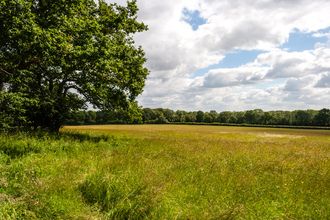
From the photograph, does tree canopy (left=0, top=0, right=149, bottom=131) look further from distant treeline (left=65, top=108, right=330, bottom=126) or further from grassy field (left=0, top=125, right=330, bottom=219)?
distant treeline (left=65, top=108, right=330, bottom=126)

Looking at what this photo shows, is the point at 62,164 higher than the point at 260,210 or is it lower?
higher

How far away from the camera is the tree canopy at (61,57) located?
29.2 feet

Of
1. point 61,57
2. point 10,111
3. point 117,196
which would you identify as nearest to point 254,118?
point 61,57

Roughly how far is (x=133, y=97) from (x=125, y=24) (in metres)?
6.30

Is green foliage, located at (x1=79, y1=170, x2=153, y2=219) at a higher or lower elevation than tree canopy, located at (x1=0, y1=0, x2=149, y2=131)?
lower

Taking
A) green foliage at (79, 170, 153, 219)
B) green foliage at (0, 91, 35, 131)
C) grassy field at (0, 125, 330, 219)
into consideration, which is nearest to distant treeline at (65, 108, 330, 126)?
green foliage at (0, 91, 35, 131)

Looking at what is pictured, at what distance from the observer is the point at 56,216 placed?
121 inches

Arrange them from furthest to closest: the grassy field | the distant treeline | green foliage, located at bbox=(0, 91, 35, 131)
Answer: the distant treeline → green foliage, located at bbox=(0, 91, 35, 131) → the grassy field

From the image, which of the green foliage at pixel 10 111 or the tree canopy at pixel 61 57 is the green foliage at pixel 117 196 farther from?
the green foliage at pixel 10 111

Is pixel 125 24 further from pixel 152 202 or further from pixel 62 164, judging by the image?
pixel 152 202

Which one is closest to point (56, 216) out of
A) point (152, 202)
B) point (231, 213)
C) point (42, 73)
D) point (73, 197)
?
point (73, 197)

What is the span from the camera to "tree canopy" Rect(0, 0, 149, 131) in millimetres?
8898

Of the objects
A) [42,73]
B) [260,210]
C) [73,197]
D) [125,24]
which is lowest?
[260,210]

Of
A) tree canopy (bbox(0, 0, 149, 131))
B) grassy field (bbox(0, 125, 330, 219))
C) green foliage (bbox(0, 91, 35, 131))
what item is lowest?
grassy field (bbox(0, 125, 330, 219))
